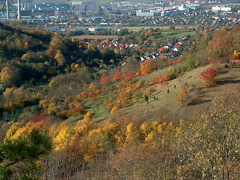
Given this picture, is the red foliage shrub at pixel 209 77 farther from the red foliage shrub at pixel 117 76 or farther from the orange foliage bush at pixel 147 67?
the red foliage shrub at pixel 117 76

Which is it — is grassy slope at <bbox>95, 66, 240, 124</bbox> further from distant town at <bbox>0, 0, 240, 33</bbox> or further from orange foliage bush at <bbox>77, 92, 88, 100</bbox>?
distant town at <bbox>0, 0, 240, 33</bbox>

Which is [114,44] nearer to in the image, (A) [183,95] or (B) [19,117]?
(B) [19,117]

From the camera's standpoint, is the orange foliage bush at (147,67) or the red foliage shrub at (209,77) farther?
the orange foliage bush at (147,67)

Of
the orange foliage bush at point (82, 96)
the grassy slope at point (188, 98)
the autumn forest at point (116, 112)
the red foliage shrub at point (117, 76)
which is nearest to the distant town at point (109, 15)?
the autumn forest at point (116, 112)

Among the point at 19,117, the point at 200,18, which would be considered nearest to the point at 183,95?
the point at 19,117

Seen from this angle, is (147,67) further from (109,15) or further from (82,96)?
(109,15)

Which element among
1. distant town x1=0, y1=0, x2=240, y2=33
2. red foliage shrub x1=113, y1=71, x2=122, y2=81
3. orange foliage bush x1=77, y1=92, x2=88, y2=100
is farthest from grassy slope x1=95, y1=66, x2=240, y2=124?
distant town x1=0, y1=0, x2=240, y2=33
